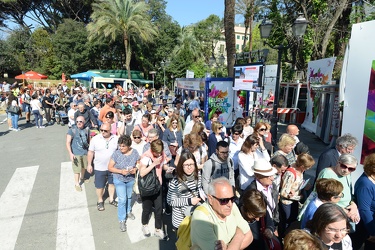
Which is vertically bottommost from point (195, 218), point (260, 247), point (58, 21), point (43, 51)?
point (260, 247)

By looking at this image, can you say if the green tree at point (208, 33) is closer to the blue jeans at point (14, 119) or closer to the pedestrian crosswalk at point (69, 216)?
the blue jeans at point (14, 119)

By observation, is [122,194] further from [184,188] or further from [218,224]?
[218,224]

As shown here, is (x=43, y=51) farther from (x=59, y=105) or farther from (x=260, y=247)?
(x=260, y=247)

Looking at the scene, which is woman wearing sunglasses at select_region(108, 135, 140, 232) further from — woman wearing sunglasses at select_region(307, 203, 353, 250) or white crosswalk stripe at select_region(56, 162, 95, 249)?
woman wearing sunglasses at select_region(307, 203, 353, 250)

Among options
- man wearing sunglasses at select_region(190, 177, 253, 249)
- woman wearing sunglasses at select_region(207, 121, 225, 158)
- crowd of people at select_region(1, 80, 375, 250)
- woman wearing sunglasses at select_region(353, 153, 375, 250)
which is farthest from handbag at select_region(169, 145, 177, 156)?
woman wearing sunglasses at select_region(353, 153, 375, 250)

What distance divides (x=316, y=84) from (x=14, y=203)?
1256 cm

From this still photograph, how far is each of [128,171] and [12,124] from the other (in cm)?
1118

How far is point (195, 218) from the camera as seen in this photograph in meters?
2.27

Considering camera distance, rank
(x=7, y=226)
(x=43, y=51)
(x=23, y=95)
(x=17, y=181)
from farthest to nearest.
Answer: (x=43, y=51)
(x=23, y=95)
(x=17, y=181)
(x=7, y=226)

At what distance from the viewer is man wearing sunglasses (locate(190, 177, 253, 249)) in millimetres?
2195

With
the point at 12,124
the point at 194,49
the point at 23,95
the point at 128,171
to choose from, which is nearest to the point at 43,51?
the point at 194,49

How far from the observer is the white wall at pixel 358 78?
16.7 ft

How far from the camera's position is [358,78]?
5312 mm

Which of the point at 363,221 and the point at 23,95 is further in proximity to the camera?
the point at 23,95
